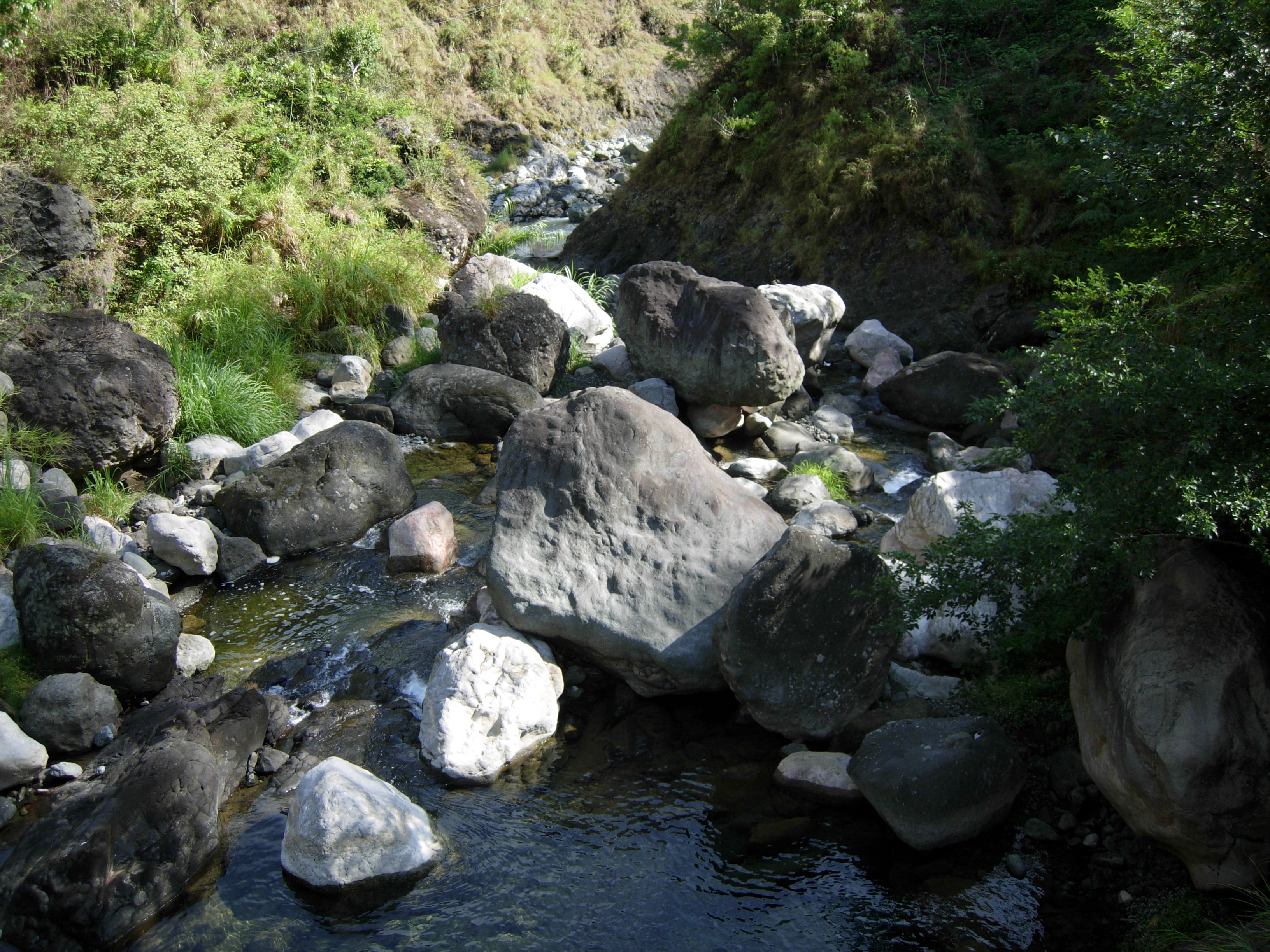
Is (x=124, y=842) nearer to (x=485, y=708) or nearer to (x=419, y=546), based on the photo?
(x=485, y=708)

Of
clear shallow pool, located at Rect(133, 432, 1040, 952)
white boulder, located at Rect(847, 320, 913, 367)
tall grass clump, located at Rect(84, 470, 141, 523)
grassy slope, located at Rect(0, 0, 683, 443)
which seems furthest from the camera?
white boulder, located at Rect(847, 320, 913, 367)

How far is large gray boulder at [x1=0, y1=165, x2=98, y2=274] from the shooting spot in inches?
409

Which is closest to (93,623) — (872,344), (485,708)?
(485,708)

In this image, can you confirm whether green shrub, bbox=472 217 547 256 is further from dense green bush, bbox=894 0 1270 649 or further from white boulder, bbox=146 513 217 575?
dense green bush, bbox=894 0 1270 649

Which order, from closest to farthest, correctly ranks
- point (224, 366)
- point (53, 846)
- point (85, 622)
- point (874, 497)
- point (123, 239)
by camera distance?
point (53, 846) → point (85, 622) → point (874, 497) → point (224, 366) → point (123, 239)

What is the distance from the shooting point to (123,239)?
11.8 meters

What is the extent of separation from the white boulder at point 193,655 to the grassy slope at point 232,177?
3892 millimetres

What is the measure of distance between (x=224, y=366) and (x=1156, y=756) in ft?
34.3

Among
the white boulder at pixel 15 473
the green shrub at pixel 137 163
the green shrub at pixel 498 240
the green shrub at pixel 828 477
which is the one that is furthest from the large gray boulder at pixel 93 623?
the green shrub at pixel 498 240

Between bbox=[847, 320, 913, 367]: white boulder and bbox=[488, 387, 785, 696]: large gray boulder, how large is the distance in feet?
22.6

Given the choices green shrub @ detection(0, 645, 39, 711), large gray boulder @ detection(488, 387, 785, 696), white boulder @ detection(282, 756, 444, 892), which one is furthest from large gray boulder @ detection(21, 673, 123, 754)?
large gray boulder @ detection(488, 387, 785, 696)

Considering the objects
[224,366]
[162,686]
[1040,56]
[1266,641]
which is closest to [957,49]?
[1040,56]

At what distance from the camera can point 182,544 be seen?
7.56 metres

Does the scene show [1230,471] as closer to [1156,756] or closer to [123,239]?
[1156,756]
